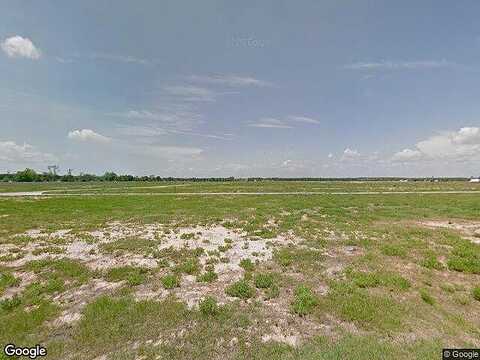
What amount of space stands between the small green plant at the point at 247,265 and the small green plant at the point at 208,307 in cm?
260

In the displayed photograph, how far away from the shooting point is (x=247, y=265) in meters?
9.20

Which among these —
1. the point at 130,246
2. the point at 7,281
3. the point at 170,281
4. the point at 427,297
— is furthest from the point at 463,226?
the point at 7,281

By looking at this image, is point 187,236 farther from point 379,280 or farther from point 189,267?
point 379,280

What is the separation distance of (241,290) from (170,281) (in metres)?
2.39

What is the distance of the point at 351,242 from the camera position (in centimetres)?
1227

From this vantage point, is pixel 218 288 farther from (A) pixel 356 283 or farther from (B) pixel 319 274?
(A) pixel 356 283

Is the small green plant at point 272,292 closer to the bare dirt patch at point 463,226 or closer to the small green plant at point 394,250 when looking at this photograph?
the small green plant at point 394,250

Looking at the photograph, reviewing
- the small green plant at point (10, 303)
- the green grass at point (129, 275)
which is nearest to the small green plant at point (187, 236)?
the green grass at point (129, 275)

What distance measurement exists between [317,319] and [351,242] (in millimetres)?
7511

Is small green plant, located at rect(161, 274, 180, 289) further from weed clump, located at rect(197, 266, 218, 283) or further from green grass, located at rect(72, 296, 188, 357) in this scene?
green grass, located at rect(72, 296, 188, 357)

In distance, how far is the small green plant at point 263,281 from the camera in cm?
751

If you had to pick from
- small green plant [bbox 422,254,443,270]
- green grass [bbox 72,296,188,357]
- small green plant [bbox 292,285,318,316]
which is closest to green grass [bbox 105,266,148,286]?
green grass [bbox 72,296,188,357]

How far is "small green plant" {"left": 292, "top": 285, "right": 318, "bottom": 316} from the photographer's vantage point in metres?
6.10

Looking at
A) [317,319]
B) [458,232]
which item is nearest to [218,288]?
[317,319]
